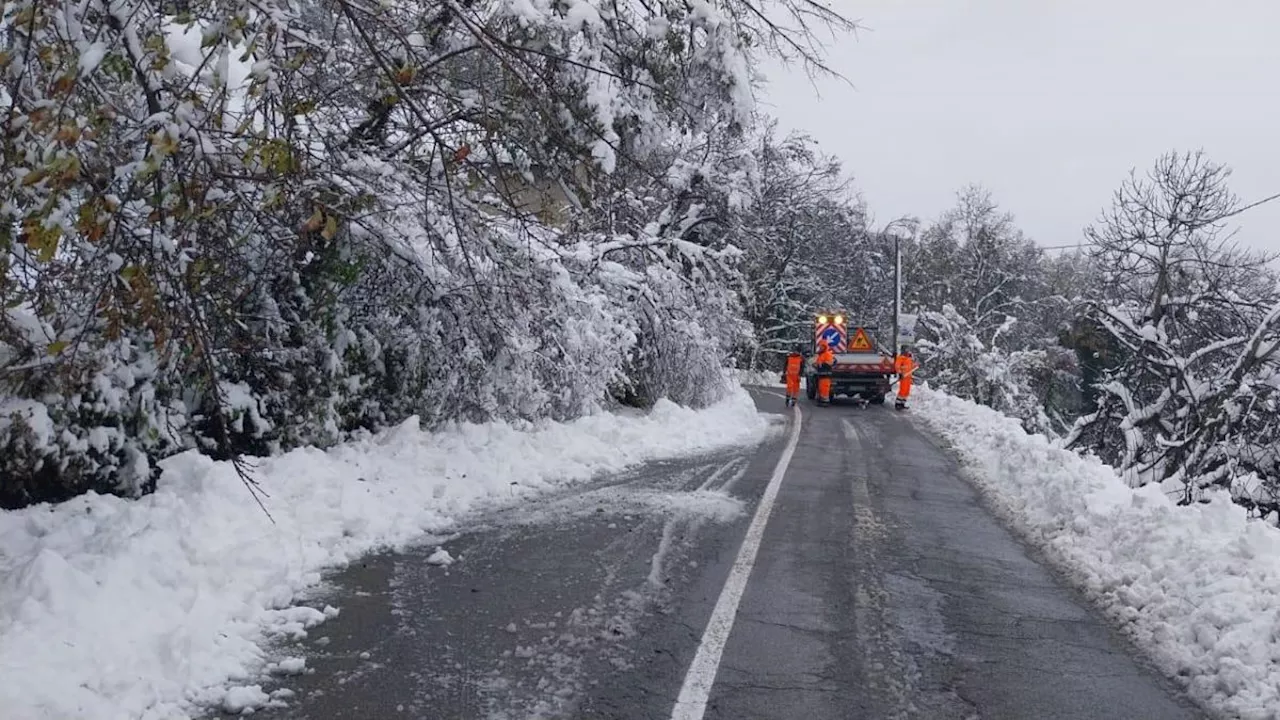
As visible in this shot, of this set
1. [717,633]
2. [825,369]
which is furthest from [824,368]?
[717,633]

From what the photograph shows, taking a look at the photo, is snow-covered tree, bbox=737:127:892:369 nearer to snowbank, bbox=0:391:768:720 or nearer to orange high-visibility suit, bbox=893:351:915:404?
orange high-visibility suit, bbox=893:351:915:404

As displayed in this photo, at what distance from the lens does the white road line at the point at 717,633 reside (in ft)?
15.2

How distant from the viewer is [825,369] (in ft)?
90.9

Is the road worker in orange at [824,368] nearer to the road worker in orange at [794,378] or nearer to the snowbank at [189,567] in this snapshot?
the road worker in orange at [794,378]

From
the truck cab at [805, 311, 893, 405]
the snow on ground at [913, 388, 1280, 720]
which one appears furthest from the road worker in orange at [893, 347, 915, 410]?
the snow on ground at [913, 388, 1280, 720]

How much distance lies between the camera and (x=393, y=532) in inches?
309

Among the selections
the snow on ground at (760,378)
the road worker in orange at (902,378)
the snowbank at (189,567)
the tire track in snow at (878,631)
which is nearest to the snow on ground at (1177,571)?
the tire track in snow at (878,631)

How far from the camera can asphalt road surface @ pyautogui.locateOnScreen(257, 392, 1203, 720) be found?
4.72 meters

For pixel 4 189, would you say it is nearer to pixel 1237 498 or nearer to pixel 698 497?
pixel 698 497

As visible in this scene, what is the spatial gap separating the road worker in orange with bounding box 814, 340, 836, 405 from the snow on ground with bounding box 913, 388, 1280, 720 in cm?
1648

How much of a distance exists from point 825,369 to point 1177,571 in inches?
833

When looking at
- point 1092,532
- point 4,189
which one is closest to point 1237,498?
point 1092,532

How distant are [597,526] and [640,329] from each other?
9.01 metres

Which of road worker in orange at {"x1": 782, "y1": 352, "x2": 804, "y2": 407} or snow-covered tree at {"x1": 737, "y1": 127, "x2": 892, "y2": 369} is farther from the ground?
snow-covered tree at {"x1": 737, "y1": 127, "x2": 892, "y2": 369}
